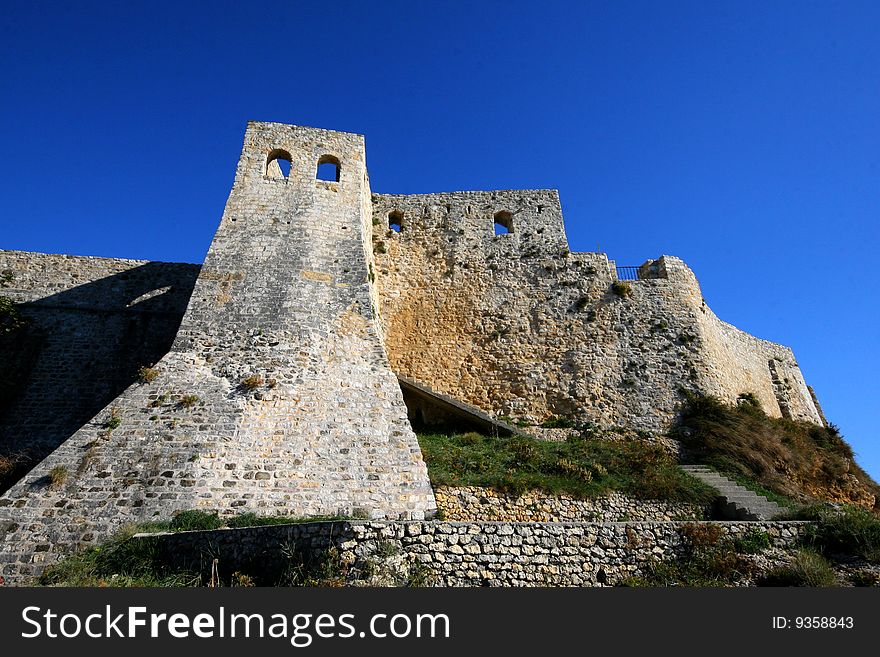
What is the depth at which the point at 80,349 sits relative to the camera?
14828 millimetres

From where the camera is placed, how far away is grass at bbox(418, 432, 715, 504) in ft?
37.4

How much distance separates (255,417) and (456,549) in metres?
5.21

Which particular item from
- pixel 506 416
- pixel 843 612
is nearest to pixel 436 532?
pixel 843 612

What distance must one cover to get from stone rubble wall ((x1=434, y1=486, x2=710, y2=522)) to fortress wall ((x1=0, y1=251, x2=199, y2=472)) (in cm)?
984

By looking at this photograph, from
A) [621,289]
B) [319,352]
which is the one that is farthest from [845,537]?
[621,289]

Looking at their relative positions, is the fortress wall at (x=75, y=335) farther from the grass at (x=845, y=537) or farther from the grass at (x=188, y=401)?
the grass at (x=845, y=537)

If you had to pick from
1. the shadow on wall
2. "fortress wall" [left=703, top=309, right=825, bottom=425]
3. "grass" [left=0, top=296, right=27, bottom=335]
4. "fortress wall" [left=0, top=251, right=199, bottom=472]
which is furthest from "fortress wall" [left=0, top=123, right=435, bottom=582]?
"fortress wall" [left=703, top=309, right=825, bottom=425]

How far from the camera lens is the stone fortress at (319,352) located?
9.15 meters

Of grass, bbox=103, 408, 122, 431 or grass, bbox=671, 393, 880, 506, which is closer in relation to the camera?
grass, bbox=103, 408, 122, 431

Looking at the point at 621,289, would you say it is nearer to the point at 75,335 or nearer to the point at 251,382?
the point at 251,382

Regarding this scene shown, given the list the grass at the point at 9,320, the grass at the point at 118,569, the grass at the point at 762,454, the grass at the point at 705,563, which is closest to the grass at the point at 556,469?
the grass at the point at 762,454

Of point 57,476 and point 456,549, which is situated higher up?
point 57,476

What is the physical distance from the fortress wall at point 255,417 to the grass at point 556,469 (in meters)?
2.22

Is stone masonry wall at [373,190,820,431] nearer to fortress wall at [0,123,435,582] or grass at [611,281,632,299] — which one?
grass at [611,281,632,299]
